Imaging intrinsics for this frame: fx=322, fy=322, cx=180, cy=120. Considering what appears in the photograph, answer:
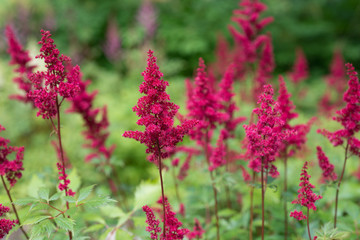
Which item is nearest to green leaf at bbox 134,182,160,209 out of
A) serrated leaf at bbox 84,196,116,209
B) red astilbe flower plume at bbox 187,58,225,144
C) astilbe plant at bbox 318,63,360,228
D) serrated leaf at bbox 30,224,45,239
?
red astilbe flower plume at bbox 187,58,225,144

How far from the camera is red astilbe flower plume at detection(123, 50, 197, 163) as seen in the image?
1.62 m

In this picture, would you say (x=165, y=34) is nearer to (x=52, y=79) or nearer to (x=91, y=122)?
(x=91, y=122)

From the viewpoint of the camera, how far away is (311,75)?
11.5m

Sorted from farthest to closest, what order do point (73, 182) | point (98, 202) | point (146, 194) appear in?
point (146, 194) → point (73, 182) → point (98, 202)

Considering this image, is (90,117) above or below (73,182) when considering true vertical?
above

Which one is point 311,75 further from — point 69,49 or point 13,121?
point 13,121

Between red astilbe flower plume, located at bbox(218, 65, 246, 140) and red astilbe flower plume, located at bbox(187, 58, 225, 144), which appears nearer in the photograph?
red astilbe flower plume, located at bbox(187, 58, 225, 144)

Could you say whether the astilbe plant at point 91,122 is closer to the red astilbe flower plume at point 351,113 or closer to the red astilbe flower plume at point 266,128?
the red astilbe flower plume at point 266,128

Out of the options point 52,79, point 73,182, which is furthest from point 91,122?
point 52,79

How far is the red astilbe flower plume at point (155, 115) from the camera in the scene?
1.62 m

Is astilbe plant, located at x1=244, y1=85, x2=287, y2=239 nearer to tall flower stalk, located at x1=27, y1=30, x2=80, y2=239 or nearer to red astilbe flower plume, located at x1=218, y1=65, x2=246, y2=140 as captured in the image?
red astilbe flower plume, located at x1=218, y1=65, x2=246, y2=140

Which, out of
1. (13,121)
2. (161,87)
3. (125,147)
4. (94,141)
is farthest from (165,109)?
(13,121)

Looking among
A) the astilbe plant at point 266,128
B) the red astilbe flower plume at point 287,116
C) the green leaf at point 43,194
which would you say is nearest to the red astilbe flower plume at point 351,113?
the red astilbe flower plume at point 287,116

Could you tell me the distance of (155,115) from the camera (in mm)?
1654
